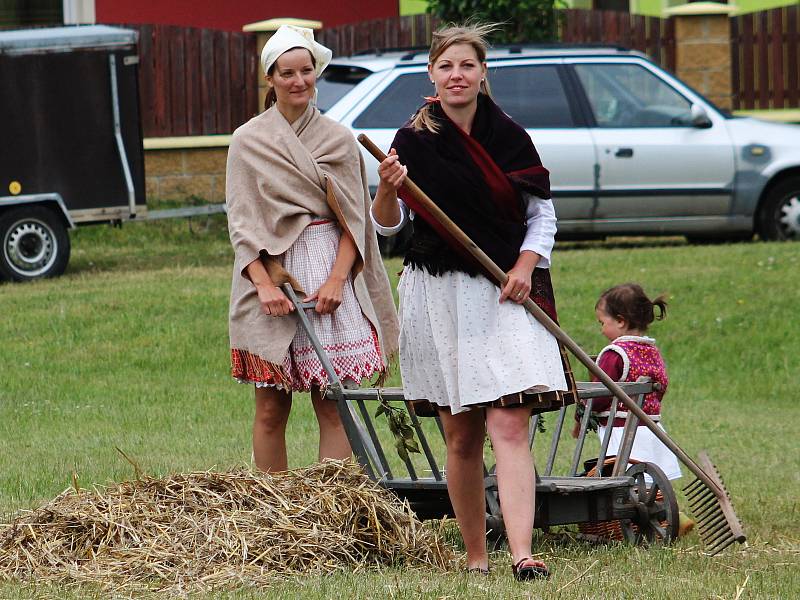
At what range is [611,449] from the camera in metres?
6.48

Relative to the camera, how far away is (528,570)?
4.75m

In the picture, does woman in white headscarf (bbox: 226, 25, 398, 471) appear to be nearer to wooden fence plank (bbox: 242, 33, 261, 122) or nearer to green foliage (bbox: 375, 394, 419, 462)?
green foliage (bbox: 375, 394, 419, 462)

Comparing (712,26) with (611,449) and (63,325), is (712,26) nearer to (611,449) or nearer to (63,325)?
(63,325)

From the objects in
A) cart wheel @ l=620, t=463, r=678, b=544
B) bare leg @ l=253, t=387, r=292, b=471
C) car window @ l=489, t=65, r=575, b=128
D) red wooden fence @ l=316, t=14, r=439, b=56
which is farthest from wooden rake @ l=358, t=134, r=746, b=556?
red wooden fence @ l=316, t=14, r=439, b=56

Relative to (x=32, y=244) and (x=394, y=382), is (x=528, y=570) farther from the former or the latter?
(x=32, y=244)

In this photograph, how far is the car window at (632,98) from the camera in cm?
1378

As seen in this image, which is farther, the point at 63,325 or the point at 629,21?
the point at 629,21

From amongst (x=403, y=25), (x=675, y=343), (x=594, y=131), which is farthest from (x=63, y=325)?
(x=403, y=25)

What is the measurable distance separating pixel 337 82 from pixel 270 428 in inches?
323

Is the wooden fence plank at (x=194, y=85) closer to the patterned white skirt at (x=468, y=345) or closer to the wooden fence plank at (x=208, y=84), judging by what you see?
the wooden fence plank at (x=208, y=84)

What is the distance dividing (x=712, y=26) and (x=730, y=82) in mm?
721

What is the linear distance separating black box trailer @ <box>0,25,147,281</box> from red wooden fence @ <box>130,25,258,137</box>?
12.7 feet

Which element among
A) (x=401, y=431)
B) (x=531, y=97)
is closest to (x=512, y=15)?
(x=531, y=97)

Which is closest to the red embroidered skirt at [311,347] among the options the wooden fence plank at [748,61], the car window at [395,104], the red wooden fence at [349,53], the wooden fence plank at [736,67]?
the car window at [395,104]
